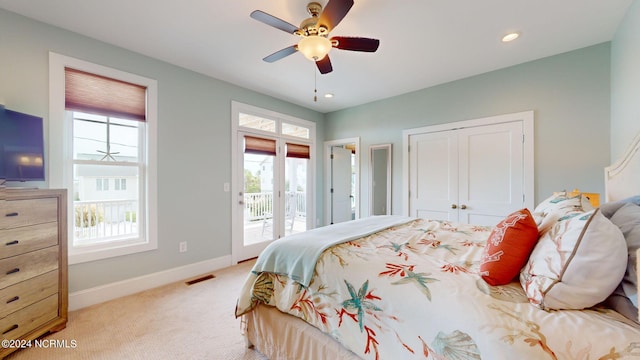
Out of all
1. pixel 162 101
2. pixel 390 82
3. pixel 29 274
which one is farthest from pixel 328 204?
pixel 29 274

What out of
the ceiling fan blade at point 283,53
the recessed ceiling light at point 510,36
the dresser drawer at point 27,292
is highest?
the recessed ceiling light at point 510,36

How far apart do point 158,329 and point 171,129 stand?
210 centimetres

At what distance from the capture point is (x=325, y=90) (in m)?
3.71

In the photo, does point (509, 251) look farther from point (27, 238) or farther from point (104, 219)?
point (104, 219)

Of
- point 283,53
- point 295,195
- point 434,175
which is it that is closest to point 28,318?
point 283,53

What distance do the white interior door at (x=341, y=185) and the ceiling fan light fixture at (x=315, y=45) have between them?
317 centimetres

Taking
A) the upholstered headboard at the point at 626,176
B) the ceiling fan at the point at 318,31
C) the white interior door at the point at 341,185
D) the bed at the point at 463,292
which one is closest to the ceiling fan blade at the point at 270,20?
the ceiling fan at the point at 318,31

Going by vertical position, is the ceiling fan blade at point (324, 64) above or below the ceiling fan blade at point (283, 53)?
below

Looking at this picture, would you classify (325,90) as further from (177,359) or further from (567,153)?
(177,359)

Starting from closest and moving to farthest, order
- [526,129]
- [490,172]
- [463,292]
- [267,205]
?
[463,292] → [526,129] → [490,172] → [267,205]

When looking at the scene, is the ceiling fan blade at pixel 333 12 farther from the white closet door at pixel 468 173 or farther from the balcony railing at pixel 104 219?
the balcony railing at pixel 104 219

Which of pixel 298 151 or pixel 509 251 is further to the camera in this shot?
pixel 298 151

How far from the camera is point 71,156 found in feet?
7.54

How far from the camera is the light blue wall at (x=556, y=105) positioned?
96.8 inches
